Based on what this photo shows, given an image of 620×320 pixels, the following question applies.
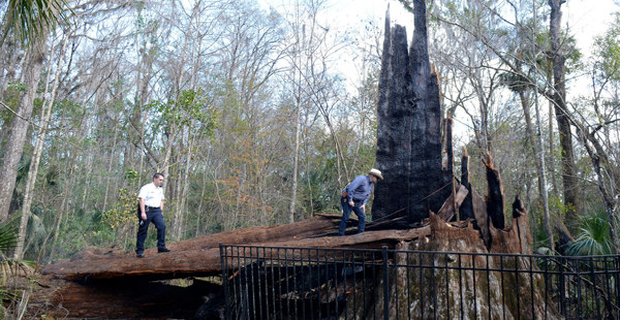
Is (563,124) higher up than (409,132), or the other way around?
(563,124)

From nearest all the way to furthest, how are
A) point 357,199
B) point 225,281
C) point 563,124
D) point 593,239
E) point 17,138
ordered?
point 225,281 → point 357,199 → point 593,239 → point 17,138 → point 563,124

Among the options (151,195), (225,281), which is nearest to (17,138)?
(151,195)

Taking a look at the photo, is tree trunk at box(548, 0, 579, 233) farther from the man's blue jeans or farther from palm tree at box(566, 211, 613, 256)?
the man's blue jeans

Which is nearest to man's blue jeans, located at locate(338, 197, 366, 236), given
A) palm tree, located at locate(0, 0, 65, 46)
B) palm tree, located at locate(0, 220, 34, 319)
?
palm tree, located at locate(0, 220, 34, 319)

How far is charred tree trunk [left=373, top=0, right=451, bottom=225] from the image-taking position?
9.27 m

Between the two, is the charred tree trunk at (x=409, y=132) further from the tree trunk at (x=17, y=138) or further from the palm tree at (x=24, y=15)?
the tree trunk at (x=17, y=138)

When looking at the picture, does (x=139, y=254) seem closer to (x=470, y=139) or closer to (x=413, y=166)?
(x=413, y=166)

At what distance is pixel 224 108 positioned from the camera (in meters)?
20.7

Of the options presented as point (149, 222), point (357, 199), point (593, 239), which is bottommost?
point (593, 239)

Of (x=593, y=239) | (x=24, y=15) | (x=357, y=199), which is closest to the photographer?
(x=24, y=15)

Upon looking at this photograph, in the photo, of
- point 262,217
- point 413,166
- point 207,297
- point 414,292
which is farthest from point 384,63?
point 262,217

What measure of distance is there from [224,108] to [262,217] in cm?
534

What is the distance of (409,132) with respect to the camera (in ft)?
31.6

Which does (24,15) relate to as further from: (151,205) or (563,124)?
(563,124)
